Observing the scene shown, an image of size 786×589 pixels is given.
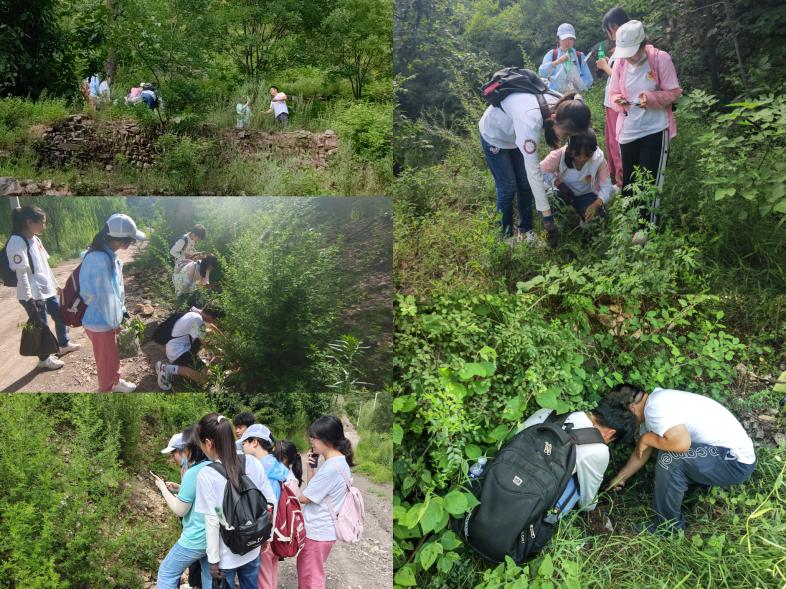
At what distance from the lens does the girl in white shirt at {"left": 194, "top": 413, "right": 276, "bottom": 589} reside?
345 centimetres

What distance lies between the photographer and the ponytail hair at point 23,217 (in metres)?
3.76

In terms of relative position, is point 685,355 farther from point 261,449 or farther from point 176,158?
point 176,158

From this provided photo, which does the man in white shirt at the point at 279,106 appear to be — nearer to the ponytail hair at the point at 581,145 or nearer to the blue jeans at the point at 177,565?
the ponytail hair at the point at 581,145

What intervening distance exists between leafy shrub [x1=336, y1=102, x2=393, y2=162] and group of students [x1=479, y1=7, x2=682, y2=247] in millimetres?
593

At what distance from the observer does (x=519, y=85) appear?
12.6 ft

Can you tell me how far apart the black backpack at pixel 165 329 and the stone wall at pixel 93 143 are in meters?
A: 0.98

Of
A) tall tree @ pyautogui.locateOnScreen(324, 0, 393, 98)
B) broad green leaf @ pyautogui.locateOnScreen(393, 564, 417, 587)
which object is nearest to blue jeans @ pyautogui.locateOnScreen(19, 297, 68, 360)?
tall tree @ pyautogui.locateOnScreen(324, 0, 393, 98)

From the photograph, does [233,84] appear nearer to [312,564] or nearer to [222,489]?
[222,489]

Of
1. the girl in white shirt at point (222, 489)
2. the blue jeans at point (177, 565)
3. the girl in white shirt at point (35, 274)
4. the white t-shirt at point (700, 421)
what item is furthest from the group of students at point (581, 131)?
the girl in white shirt at point (35, 274)

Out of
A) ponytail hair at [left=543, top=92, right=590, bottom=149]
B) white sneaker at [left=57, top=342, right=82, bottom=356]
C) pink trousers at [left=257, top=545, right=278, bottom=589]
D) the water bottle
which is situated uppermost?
ponytail hair at [left=543, top=92, right=590, bottom=149]

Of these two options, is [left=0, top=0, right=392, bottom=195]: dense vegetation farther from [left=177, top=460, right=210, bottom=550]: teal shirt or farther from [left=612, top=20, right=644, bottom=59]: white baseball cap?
[left=177, top=460, right=210, bottom=550]: teal shirt

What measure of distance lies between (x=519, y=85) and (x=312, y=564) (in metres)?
3.06

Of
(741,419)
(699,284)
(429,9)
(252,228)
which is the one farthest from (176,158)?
(741,419)

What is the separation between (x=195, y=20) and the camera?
12.9 feet
